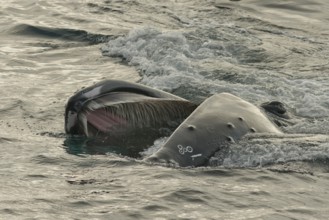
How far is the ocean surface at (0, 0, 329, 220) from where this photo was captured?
863 centimetres

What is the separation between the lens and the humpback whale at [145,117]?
10320 mm

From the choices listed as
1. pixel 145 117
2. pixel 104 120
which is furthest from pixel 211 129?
pixel 104 120

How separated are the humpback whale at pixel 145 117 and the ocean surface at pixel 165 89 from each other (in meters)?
0.31

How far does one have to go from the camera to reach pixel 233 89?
13.5 m

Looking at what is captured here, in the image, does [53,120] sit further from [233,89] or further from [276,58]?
[276,58]

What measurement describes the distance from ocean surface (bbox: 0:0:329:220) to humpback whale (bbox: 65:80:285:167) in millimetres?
311

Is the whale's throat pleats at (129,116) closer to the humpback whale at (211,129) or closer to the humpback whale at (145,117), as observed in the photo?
the humpback whale at (145,117)

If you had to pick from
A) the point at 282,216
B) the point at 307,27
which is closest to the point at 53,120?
the point at 282,216

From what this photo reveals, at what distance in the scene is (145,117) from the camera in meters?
10.9

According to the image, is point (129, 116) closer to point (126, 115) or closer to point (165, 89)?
point (126, 115)

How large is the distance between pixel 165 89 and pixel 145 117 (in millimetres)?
2852

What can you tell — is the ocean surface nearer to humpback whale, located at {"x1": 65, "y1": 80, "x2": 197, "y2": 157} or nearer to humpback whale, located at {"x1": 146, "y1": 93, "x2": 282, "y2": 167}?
humpback whale, located at {"x1": 146, "y1": 93, "x2": 282, "y2": 167}

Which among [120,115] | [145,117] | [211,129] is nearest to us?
[211,129]

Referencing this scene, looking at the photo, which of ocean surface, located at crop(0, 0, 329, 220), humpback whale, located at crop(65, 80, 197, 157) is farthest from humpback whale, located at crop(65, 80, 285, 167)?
ocean surface, located at crop(0, 0, 329, 220)
